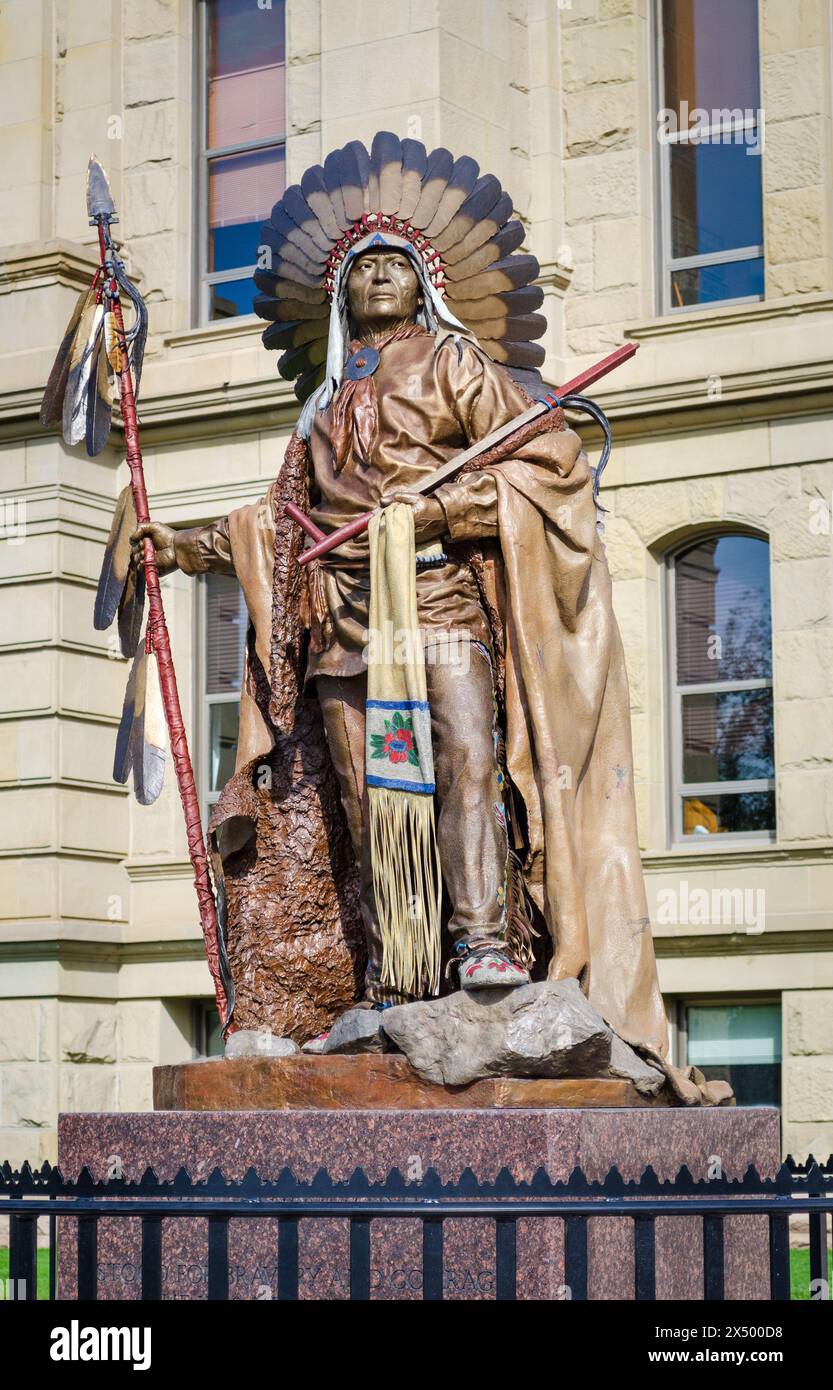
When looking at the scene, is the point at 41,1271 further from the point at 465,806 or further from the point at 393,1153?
the point at 393,1153

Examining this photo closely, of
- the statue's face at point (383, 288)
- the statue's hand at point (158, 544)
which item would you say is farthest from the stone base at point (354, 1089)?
the statue's face at point (383, 288)

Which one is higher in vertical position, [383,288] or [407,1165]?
[383,288]

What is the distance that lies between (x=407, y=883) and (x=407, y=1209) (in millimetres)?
1971

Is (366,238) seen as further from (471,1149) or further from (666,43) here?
(666,43)

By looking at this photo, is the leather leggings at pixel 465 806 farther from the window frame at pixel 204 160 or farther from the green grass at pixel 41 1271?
the window frame at pixel 204 160

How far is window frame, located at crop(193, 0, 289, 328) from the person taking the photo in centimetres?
1984

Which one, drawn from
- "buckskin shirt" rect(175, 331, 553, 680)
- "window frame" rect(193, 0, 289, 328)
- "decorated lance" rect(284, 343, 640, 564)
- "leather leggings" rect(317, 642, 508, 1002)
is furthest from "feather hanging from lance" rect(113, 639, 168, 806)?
"window frame" rect(193, 0, 289, 328)

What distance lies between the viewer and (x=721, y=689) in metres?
17.7

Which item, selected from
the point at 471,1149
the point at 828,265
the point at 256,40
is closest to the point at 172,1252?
the point at 471,1149

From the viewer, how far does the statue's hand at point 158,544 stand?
8.70 meters

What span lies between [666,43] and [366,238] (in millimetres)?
10913

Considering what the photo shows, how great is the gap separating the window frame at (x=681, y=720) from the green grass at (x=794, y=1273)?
3.96 m

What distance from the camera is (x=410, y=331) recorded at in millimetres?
8422

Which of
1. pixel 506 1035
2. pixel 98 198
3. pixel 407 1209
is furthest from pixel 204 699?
pixel 407 1209
